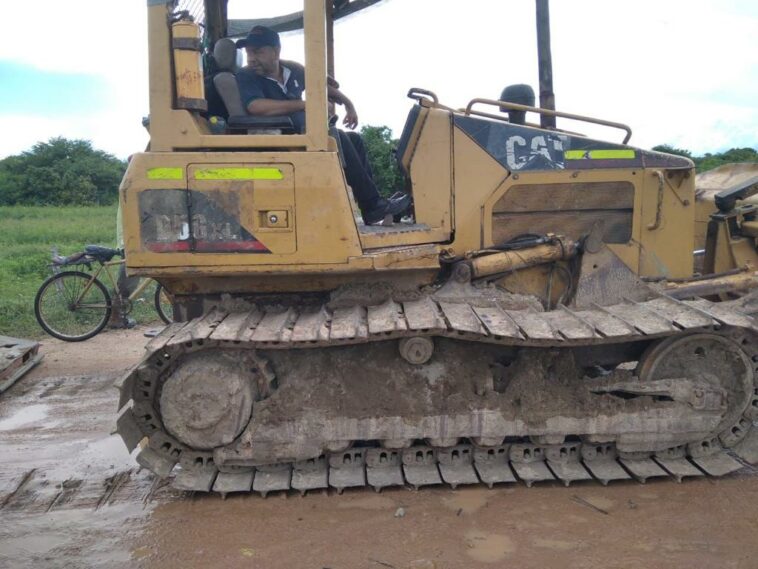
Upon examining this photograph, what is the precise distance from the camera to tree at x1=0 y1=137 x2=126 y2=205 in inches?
1277

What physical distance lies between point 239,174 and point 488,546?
2.41 m

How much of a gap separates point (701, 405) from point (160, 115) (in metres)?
3.58

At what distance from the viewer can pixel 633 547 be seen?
11.7 feet

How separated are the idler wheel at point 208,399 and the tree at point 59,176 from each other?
30826 mm

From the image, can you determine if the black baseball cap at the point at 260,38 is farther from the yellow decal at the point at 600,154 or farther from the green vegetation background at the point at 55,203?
the yellow decal at the point at 600,154

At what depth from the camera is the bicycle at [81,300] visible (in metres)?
8.59

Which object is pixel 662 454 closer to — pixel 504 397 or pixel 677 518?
pixel 677 518

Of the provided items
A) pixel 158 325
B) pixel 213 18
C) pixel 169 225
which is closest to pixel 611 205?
pixel 169 225

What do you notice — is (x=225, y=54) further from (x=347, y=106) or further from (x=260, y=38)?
A: (x=347, y=106)

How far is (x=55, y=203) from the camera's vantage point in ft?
106

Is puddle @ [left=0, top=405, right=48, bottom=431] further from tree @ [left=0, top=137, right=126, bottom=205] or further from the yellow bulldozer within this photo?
tree @ [left=0, top=137, right=126, bottom=205]

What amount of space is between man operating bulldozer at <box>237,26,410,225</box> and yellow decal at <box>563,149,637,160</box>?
1112 mm

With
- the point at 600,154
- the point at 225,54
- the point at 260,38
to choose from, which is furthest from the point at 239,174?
the point at 600,154

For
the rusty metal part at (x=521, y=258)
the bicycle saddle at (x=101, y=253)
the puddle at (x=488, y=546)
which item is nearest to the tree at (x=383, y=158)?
the rusty metal part at (x=521, y=258)
